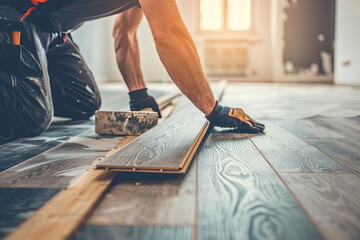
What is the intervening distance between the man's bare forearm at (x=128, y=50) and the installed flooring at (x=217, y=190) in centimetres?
53

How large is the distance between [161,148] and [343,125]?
1.32m

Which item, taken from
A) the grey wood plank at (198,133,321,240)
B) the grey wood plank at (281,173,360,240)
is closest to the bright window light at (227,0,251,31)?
the grey wood plank at (198,133,321,240)

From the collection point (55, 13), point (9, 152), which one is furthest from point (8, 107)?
point (55, 13)

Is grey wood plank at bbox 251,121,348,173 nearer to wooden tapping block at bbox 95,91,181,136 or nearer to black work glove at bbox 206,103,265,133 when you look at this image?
black work glove at bbox 206,103,265,133

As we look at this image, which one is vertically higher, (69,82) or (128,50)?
(128,50)

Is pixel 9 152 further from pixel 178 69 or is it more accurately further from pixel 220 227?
pixel 220 227

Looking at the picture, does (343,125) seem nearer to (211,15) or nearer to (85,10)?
(85,10)

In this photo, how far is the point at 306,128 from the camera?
2.02m

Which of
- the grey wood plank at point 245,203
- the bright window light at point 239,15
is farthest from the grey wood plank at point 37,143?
the bright window light at point 239,15

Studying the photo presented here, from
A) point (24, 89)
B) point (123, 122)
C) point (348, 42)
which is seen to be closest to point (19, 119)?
point (24, 89)

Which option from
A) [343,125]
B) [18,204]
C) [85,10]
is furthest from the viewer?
[343,125]

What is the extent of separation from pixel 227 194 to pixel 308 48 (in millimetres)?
7528

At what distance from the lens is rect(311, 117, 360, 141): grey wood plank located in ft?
6.08

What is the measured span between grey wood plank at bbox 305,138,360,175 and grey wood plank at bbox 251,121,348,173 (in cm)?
3
